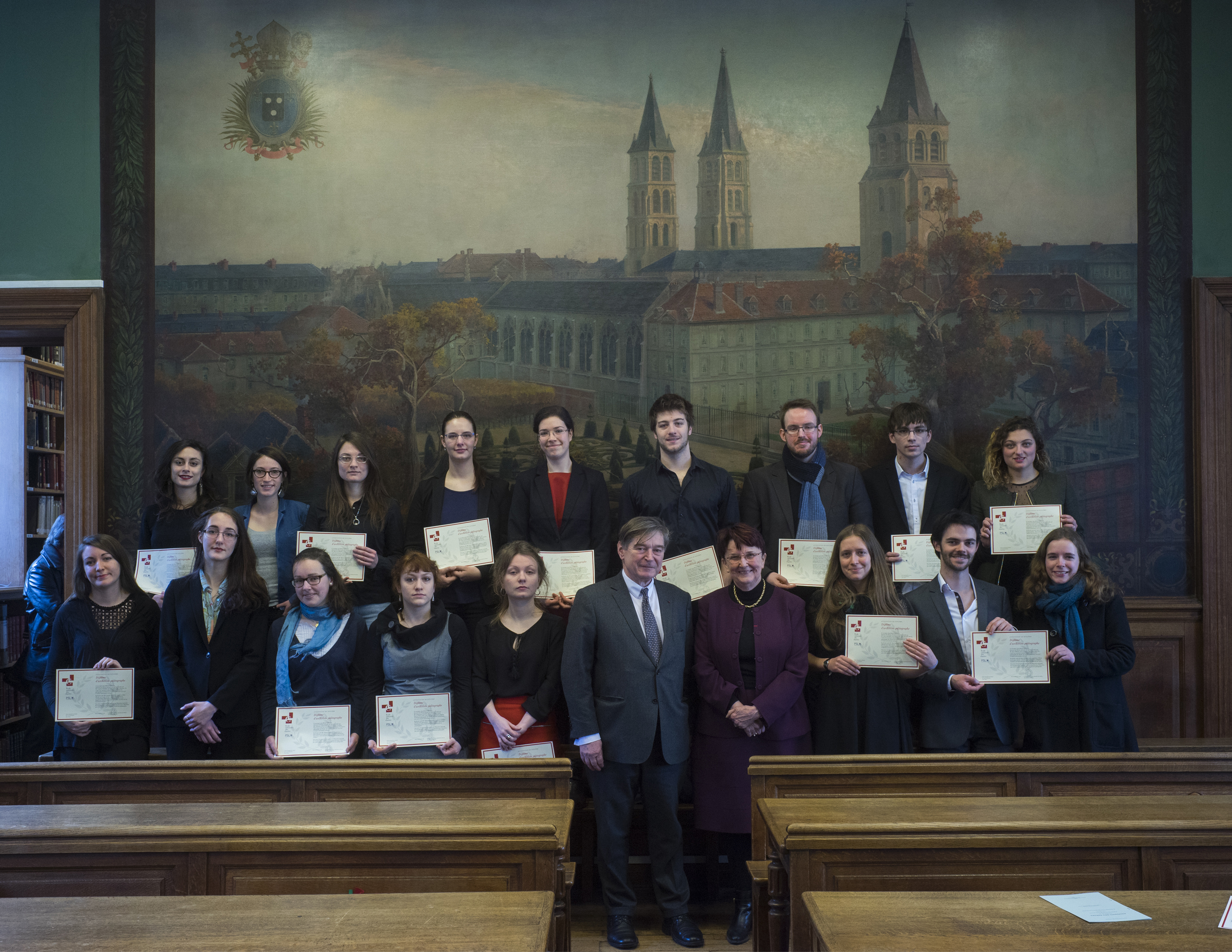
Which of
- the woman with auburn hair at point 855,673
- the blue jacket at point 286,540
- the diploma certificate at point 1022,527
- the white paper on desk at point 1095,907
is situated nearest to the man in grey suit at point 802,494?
the woman with auburn hair at point 855,673

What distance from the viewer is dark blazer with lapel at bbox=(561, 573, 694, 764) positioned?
14.9ft

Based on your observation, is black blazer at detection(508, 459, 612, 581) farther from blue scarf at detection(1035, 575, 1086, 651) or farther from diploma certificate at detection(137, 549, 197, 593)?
blue scarf at detection(1035, 575, 1086, 651)

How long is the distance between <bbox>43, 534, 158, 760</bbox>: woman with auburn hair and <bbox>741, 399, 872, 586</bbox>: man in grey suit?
3003mm

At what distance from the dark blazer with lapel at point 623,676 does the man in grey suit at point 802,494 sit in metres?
0.79

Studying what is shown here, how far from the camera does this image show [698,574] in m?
4.88

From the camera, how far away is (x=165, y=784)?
3.94 meters

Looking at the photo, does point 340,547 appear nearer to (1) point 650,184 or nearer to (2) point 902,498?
(2) point 902,498

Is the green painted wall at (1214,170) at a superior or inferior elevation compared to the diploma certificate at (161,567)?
superior

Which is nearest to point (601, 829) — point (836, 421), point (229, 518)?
point (229, 518)

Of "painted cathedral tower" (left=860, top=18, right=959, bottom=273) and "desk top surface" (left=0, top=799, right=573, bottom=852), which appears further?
"painted cathedral tower" (left=860, top=18, right=959, bottom=273)

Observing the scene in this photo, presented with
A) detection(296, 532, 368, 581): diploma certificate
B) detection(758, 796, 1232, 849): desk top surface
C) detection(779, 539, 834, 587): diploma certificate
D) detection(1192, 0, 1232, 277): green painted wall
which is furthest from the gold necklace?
detection(1192, 0, 1232, 277): green painted wall

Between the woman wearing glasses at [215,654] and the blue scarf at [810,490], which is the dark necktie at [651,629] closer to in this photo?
the blue scarf at [810,490]

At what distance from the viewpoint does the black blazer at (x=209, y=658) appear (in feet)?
15.4

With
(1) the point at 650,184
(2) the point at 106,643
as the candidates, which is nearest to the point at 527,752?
(2) the point at 106,643
